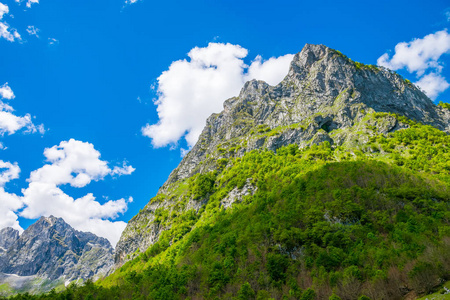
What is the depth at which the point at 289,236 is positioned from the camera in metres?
65.4

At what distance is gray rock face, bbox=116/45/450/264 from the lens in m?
123

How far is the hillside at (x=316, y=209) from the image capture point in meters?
50.5

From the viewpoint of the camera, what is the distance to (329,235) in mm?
60281

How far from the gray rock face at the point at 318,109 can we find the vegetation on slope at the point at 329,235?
1757 cm

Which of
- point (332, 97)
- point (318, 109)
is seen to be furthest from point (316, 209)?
point (332, 97)

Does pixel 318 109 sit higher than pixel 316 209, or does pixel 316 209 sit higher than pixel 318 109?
pixel 318 109

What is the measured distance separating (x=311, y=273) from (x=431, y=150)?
65480mm

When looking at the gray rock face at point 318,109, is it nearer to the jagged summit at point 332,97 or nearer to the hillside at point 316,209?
the jagged summit at point 332,97

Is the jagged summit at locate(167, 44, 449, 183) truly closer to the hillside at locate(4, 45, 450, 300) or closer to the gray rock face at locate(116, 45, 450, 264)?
the gray rock face at locate(116, 45, 450, 264)

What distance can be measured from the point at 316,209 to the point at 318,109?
83.6 m

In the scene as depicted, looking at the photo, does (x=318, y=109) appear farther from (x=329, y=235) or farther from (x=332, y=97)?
(x=329, y=235)

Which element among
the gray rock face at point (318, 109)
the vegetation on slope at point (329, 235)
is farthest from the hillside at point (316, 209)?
the gray rock face at point (318, 109)

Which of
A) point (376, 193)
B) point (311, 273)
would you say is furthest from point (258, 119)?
point (311, 273)

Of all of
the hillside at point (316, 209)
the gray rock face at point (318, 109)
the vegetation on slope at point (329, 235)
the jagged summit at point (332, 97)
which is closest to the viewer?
the vegetation on slope at point (329, 235)
